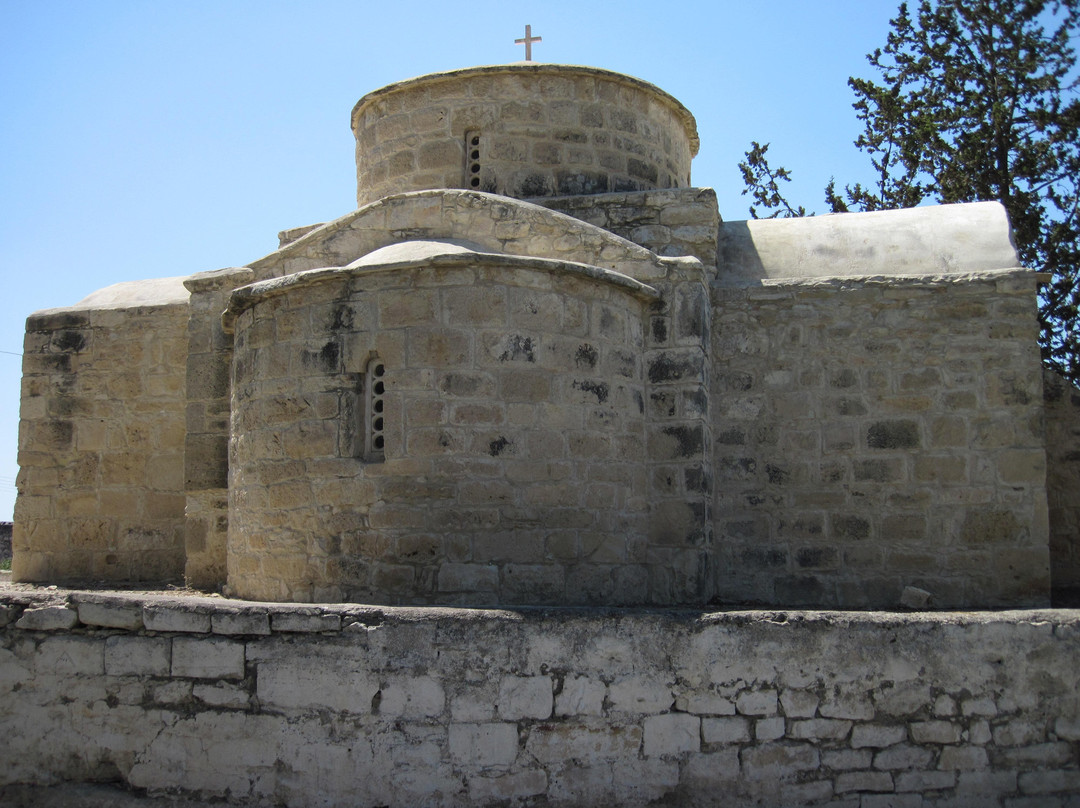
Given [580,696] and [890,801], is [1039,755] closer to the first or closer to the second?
[890,801]

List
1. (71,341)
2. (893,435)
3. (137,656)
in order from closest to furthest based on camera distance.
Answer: (137,656)
(893,435)
(71,341)

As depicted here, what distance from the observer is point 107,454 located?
27.7ft

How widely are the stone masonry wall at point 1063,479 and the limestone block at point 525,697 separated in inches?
196

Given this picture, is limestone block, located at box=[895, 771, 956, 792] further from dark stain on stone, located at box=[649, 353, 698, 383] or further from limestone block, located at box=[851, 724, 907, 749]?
dark stain on stone, located at box=[649, 353, 698, 383]

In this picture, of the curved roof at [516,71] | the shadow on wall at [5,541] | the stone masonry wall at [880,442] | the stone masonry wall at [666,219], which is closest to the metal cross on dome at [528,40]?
the curved roof at [516,71]

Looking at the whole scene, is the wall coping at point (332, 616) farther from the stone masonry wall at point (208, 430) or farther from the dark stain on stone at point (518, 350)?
the stone masonry wall at point (208, 430)

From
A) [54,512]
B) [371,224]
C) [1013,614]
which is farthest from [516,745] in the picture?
[54,512]

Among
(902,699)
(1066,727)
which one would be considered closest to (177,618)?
(902,699)

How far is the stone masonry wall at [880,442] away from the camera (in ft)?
23.5

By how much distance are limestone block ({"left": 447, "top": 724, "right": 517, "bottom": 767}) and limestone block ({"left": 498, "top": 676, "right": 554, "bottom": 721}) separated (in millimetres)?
69

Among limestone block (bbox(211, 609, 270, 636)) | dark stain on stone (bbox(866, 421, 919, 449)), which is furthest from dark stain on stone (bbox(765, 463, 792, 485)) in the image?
limestone block (bbox(211, 609, 270, 636))

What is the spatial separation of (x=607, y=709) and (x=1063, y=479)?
5.02 meters

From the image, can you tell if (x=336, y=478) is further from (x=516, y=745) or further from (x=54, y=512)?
(x=54, y=512)

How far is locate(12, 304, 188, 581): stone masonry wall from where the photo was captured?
834 cm
